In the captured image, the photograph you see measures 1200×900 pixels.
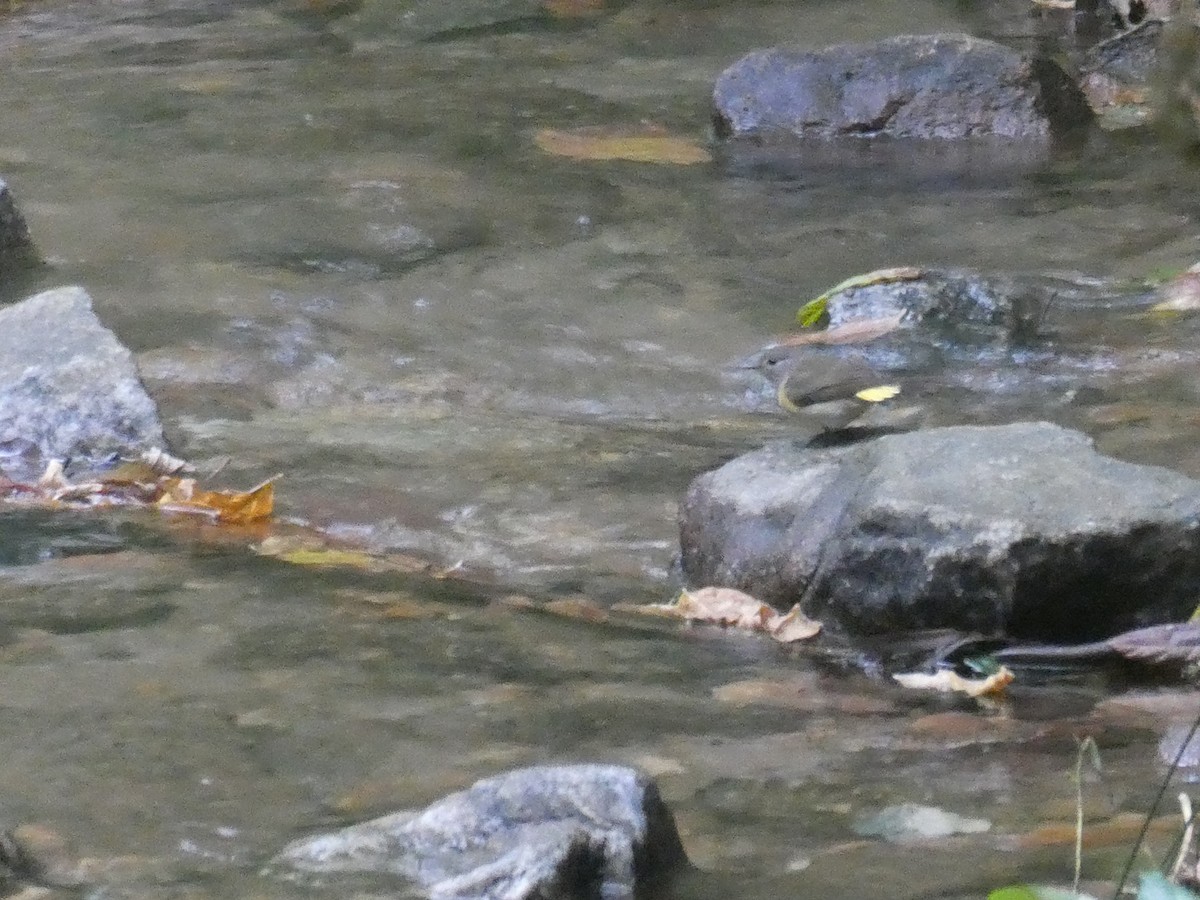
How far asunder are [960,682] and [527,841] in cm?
109

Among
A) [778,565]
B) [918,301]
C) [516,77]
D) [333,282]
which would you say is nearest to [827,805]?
[778,565]

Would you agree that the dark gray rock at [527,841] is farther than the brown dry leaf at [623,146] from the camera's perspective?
No

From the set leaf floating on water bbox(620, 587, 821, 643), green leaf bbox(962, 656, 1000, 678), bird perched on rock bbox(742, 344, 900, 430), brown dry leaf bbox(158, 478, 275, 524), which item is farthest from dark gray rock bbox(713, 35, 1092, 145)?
green leaf bbox(962, 656, 1000, 678)

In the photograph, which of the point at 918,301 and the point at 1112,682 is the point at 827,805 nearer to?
the point at 1112,682

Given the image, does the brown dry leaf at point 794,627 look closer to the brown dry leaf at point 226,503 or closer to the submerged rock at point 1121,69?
the brown dry leaf at point 226,503

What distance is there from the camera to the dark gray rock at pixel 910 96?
742 centimetres

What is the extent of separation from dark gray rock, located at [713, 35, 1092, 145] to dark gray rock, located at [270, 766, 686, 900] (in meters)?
5.70

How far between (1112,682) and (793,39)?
268 inches

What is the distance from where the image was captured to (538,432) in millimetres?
4344

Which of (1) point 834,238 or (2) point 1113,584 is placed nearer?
(2) point 1113,584

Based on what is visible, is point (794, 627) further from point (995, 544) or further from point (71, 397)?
point (71, 397)

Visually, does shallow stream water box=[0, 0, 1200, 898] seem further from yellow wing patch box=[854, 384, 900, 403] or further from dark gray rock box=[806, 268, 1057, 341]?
yellow wing patch box=[854, 384, 900, 403]

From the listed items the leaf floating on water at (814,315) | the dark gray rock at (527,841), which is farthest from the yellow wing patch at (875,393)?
the dark gray rock at (527,841)

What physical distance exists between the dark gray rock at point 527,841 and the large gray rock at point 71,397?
85.6 inches
